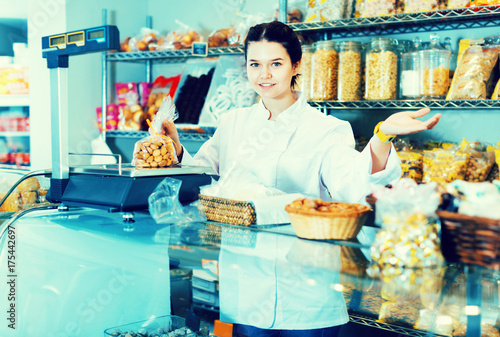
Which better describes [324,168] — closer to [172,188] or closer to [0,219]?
[172,188]

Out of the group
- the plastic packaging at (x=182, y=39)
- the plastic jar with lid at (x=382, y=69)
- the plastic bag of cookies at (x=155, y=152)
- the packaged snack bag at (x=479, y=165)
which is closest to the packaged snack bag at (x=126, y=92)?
the plastic packaging at (x=182, y=39)

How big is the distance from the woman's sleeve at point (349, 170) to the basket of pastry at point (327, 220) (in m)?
0.38

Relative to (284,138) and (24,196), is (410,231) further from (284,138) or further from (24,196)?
(24,196)

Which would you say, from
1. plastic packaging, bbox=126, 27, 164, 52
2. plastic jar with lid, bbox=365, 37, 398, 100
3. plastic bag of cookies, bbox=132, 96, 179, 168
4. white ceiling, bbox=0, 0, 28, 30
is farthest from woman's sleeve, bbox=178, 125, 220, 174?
white ceiling, bbox=0, 0, 28, 30

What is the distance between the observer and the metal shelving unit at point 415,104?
236cm

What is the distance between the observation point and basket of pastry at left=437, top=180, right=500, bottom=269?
880 mm

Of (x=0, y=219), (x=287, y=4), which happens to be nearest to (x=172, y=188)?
(x=0, y=219)

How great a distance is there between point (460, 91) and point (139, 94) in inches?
88.3

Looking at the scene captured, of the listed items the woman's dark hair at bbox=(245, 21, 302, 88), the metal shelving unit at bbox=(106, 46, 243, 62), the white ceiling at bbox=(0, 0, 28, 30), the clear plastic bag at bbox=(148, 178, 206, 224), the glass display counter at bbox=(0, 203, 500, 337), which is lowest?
the glass display counter at bbox=(0, 203, 500, 337)

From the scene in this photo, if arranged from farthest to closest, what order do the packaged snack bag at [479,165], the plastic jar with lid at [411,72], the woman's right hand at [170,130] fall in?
the plastic jar with lid at [411,72] → the packaged snack bag at [479,165] → the woman's right hand at [170,130]

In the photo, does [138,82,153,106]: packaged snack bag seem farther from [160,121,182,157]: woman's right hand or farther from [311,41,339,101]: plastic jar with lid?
[160,121,182,157]: woman's right hand

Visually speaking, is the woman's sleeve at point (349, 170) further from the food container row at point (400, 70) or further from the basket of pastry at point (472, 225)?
the food container row at point (400, 70)

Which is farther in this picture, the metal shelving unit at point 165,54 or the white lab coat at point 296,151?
the metal shelving unit at point 165,54

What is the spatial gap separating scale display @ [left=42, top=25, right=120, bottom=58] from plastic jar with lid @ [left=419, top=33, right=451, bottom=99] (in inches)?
63.7
